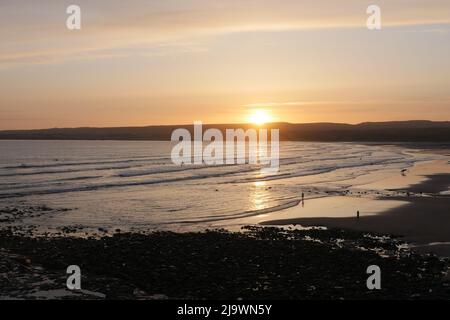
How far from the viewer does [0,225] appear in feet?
74.4

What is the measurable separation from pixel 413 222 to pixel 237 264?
439 inches

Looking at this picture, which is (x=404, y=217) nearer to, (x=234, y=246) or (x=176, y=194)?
(x=234, y=246)

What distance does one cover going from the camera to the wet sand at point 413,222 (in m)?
18.9

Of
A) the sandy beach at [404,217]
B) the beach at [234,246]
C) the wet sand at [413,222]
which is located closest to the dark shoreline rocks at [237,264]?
the beach at [234,246]

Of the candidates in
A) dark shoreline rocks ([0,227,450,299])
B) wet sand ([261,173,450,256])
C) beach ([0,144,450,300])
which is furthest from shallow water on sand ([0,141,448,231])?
dark shoreline rocks ([0,227,450,299])

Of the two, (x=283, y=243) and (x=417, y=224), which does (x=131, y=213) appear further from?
(x=417, y=224)

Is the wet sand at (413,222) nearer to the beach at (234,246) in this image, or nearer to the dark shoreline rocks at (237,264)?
the beach at (234,246)

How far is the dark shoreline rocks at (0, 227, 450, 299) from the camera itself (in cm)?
1273

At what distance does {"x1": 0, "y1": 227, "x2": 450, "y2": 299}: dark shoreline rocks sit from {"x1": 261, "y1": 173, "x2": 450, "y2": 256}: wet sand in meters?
1.16

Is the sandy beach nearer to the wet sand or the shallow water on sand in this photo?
the wet sand

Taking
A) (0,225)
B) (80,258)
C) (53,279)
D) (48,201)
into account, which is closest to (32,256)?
(80,258)

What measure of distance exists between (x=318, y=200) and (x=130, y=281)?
756 inches

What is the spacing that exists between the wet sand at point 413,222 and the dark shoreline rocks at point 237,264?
3.82 ft

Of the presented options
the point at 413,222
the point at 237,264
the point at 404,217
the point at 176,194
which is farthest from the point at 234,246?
the point at 176,194
